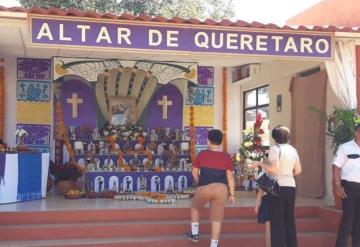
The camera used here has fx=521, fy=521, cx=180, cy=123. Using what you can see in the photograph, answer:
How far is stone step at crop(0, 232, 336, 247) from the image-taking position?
6.86m

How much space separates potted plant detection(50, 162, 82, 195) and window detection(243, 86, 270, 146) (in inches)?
177

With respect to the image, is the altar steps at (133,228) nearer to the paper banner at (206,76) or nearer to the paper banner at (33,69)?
the paper banner at (33,69)

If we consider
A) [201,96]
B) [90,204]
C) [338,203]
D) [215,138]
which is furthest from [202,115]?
[215,138]

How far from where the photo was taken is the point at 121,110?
1266cm

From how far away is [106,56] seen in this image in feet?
36.4

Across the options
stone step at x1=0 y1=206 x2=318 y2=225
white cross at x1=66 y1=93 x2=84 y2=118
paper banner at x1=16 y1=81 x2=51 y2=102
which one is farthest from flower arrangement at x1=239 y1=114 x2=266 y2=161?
paper banner at x1=16 y1=81 x2=51 y2=102

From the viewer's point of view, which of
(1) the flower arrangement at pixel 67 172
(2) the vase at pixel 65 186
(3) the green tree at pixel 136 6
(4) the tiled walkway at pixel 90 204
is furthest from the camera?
(3) the green tree at pixel 136 6

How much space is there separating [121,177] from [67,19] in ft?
14.2

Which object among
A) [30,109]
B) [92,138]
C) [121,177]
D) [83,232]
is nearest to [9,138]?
[30,109]

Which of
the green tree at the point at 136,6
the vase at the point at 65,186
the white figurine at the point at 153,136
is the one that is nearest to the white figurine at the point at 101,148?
the white figurine at the point at 153,136

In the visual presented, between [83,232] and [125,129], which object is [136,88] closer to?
[125,129]

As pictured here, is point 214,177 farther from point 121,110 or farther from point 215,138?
point 121,110

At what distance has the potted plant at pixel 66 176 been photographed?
10.0m

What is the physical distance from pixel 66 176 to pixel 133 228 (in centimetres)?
319
